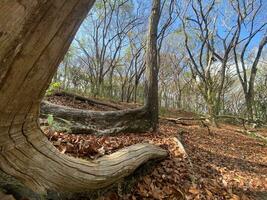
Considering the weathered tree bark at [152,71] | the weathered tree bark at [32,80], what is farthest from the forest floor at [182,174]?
the weathered tree bark at [32,80]

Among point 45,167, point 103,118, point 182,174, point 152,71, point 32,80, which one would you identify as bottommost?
point 182,174

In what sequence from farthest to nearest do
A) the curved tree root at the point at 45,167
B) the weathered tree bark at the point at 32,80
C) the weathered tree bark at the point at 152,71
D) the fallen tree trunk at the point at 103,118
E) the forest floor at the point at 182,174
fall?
the weathered tree bark at the point at 152,71, the fallen tree trunk at the point at 103,118, the forest floor at the point at 182,174, the curved tree root at the point at 45,167, the weathered tree bark at the point at 32,80

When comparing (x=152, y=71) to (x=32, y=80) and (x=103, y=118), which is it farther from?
(x=32, y=80)

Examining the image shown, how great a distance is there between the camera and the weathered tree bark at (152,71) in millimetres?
7105

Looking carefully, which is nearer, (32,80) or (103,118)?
(32,80)

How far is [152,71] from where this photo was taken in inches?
286

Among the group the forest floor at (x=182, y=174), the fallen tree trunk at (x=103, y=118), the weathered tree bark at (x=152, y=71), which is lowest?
the forest floor at (x=182, y=174)

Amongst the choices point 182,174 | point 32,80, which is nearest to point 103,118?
point 182,174

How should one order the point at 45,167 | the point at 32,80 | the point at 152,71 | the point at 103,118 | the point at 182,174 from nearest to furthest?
the point at 32,80, the point at 45,167, the point at 182,174, the point at 103,118, the point at 152,71

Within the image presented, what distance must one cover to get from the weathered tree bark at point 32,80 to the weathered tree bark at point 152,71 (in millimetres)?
4794

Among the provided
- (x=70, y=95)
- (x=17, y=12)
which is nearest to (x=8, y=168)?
(x=17, y=12)

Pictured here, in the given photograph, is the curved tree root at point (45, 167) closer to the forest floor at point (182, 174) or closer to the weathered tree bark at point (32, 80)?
the weathered tree bark at point (32, 80)

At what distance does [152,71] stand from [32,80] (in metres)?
5.75

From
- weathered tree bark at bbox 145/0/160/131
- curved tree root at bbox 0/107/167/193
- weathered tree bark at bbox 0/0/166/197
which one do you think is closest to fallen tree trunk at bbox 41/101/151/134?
weathered tree bark at bbox 145/0/160/131
